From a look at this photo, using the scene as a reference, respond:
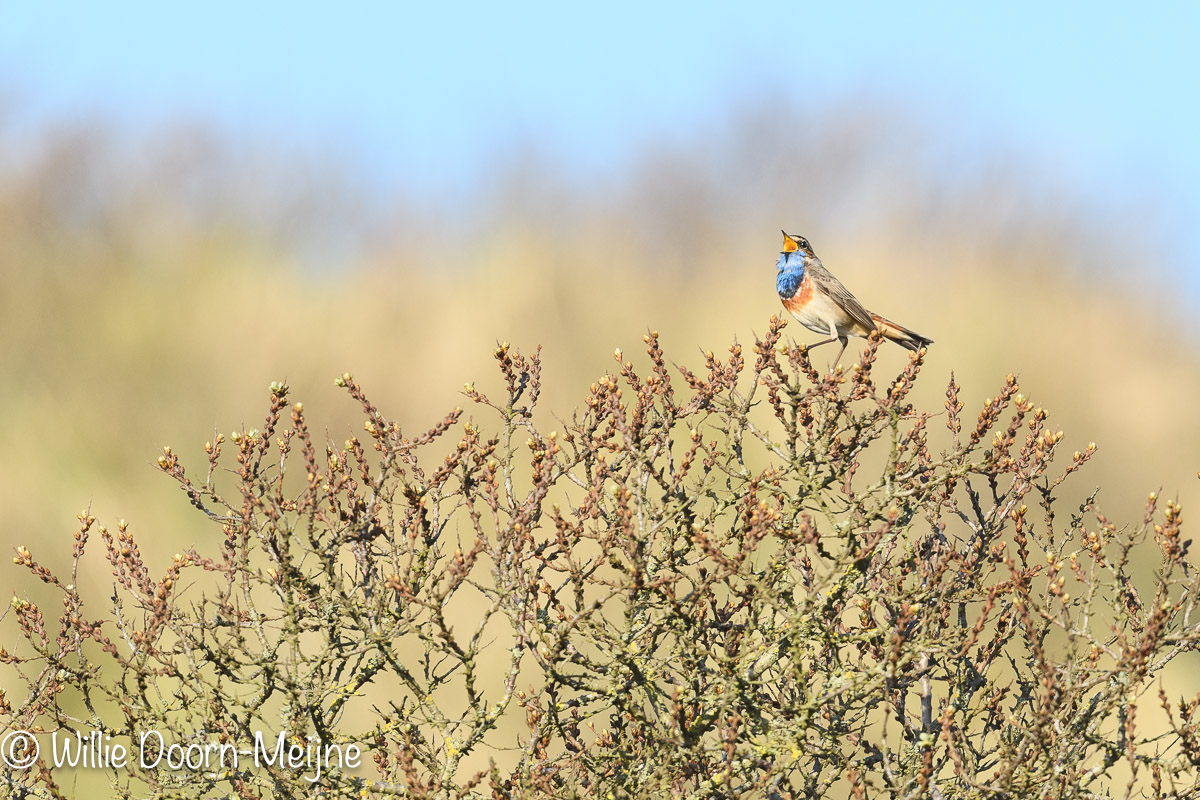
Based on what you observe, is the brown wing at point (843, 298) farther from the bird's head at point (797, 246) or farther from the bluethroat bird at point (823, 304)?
the bird's head at point (797, 246)

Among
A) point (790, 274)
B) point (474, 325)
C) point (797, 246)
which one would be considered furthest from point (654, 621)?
point (474, 325)

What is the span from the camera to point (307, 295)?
14.8 m

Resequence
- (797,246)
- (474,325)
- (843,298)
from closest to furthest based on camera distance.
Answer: (843,298) < (797,246) < (474,325)

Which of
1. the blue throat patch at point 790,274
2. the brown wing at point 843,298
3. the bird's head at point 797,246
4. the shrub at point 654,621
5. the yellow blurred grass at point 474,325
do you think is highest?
the yellow blurred grass at point 474,325

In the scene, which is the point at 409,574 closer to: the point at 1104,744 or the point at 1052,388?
the point at 1104,744

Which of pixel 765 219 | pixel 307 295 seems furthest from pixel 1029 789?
pixel 765 219

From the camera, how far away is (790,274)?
7.37 meters

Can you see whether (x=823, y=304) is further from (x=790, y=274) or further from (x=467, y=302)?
(x=467, y=302)

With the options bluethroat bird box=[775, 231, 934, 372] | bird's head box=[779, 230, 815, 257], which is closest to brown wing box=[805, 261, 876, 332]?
bluethroat bird box=[775, 231, 934, 372]

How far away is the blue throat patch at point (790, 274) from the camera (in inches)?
286

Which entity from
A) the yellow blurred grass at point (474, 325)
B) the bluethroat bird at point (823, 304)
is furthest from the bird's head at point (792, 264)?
the yellow blurred grass at point (474, 325)

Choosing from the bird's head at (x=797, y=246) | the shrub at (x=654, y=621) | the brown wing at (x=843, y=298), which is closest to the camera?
the shrub at (x=654, y=621)

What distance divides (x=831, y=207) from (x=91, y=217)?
309 inches

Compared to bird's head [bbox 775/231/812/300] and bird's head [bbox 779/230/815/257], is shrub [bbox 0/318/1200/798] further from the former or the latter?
bird's head [bbox 779/230/815/257]
